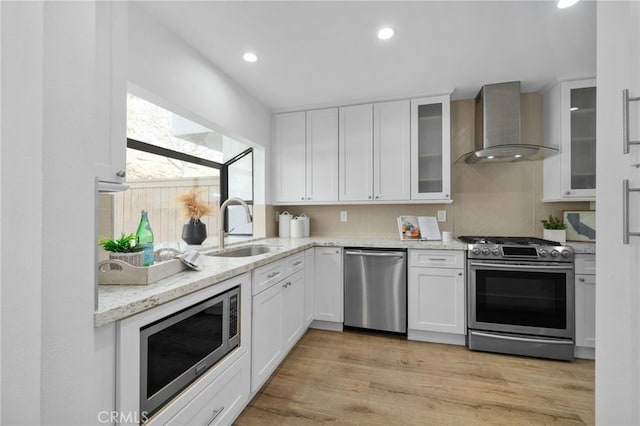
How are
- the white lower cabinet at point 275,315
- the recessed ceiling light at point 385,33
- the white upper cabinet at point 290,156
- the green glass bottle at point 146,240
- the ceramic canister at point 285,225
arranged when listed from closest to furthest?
the green glass bottle at point 146,240 < the white lower cabinet at point 275,315 < the recessed ceiling light at point 385,33 < the white upper cabinet at point 290,156 < the ceramic canister at point 285,225

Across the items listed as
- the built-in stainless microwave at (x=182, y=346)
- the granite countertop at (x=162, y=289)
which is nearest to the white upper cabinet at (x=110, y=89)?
the granite countertop at (x=162, y=289)

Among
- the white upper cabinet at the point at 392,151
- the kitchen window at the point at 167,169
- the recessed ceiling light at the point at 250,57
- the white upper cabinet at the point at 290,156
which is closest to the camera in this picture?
the kitchen window at the point at 167,169

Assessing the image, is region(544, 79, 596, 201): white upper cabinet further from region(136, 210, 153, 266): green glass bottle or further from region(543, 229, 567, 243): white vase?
region(136, 210, 153, 266): green glass bottle

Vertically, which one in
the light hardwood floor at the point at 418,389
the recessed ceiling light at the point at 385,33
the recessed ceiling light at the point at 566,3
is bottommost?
the light hardwood floor at the point at 418,389

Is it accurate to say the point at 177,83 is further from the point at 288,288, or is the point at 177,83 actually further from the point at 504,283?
the point at 504,283

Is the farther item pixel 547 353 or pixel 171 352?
pixel 547 353

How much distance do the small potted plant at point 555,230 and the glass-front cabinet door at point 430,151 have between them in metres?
0.97

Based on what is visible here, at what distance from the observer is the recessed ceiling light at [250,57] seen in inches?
84.4

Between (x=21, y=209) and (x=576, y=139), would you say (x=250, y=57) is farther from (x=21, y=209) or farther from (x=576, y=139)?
(x=576, y=139)

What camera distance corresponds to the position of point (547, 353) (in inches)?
89.6

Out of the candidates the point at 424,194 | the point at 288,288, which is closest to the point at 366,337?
the point at 288,288

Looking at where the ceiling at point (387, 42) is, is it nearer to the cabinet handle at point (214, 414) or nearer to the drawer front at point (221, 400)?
the drawer front at point (221, 400)

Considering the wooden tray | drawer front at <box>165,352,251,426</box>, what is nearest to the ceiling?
the wooden tray
